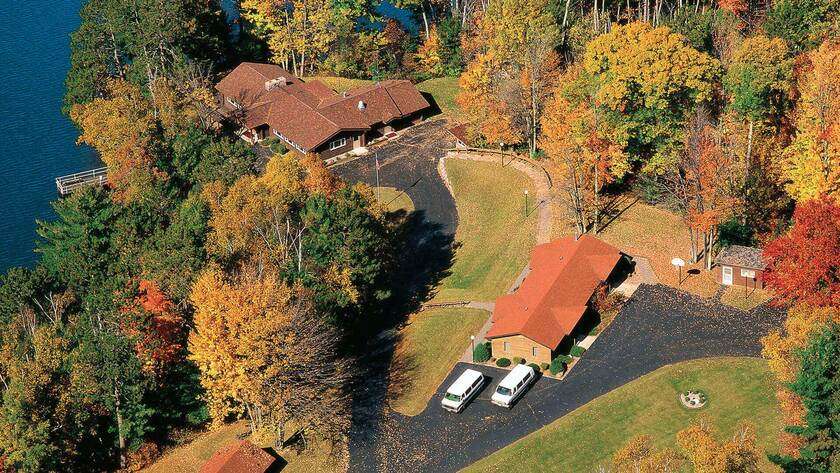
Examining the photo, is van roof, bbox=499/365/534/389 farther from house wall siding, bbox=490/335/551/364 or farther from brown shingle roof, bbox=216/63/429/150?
brown shingle roof, bbox=216/63/429/150

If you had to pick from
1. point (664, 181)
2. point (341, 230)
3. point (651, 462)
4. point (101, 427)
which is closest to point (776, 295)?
point (664, 181)

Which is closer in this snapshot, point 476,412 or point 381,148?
point 476,412

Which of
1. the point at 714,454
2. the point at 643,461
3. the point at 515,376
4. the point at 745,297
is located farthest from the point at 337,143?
the point at 714,454

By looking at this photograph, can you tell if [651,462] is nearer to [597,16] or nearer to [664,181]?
[664,181]

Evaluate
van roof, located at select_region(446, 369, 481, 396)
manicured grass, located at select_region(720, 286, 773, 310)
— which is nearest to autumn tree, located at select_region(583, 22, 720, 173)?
manicured grass, located at select_region(720, 286, 773, 310)

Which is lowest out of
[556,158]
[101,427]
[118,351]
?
[101,427]

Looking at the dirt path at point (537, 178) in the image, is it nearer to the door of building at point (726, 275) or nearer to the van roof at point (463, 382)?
the door of building at point (726, 275)
